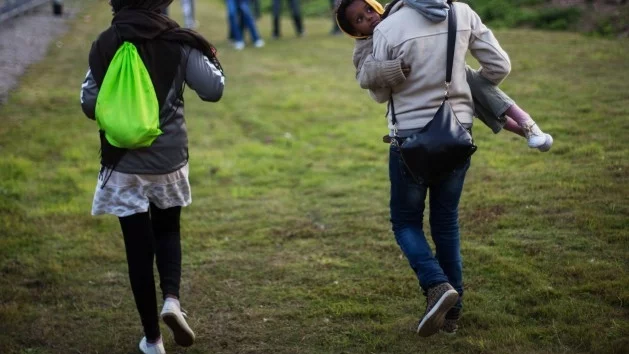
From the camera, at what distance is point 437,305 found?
12.2ft

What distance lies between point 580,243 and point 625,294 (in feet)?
2.71

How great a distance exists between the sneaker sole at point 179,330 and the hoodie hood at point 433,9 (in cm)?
195

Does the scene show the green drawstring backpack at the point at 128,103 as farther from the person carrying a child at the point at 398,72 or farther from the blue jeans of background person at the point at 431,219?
the blue jeans of background person at the point at 431,219

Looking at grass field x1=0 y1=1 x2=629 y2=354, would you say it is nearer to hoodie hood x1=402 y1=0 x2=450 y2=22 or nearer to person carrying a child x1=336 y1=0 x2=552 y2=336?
person carrying a child x1=336 y1=0 x2=552 y2=336

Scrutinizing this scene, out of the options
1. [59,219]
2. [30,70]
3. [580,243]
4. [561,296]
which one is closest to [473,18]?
[561,296]

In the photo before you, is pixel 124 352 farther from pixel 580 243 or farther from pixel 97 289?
pixel 580 243

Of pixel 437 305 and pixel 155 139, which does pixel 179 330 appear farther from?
pixel 437 305

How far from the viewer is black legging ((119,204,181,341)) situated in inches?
156

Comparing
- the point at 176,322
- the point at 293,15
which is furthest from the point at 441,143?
the point at 293,15

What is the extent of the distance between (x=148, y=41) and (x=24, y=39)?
12.6m

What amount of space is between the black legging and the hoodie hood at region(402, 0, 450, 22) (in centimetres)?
164

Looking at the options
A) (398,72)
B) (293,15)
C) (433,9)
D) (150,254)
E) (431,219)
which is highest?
(433,9)

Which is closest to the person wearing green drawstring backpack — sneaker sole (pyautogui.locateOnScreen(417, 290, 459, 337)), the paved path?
sneaker sole (pyautogui.locateOnScreen(417, 290, 459, 337))

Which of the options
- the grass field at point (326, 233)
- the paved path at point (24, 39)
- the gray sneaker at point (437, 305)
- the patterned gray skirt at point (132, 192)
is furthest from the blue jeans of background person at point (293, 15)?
the gray sneaker at point (437, 305)
